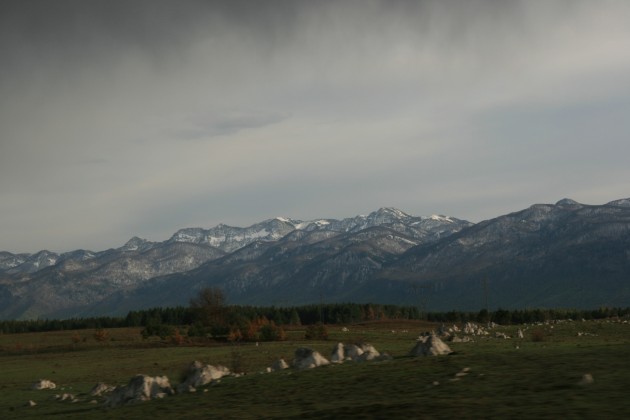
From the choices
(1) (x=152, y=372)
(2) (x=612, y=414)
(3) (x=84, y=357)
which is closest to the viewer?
(2) (x=612, y=414)

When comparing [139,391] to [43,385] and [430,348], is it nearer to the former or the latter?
[430,348]

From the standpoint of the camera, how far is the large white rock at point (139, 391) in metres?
49.9

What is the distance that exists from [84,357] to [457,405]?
8829 cm

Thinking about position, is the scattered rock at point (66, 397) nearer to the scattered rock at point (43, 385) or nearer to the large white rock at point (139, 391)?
the large white rock at point (139, 391)

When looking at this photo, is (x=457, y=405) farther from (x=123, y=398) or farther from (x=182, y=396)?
(x=123, y=398)

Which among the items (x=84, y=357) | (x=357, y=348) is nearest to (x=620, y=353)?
(x=357, y=348)

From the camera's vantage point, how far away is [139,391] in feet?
167

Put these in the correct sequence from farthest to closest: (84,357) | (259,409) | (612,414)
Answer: (84,357)
(259,409)
(612,414)

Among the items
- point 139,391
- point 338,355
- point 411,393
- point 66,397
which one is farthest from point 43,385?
point 411,393

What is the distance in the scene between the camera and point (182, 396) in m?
49.5

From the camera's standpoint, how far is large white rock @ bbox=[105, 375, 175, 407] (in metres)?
49.9

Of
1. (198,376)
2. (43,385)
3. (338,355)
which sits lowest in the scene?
(43,385)

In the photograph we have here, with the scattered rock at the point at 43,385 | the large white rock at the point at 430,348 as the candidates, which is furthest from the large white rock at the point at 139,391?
the scattered rock at the point at 43,385

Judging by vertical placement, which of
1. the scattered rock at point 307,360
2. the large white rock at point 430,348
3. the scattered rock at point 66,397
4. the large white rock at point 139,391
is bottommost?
the scattered rock at point 66,397
